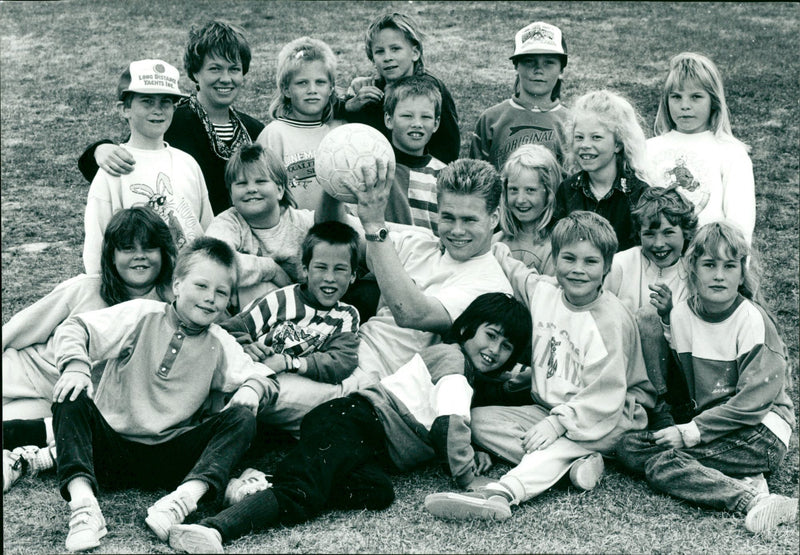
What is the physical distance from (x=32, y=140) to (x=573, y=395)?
8.88 metres

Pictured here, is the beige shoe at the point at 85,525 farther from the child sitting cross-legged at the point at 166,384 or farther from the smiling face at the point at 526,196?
the smiling face at the point at 526,196

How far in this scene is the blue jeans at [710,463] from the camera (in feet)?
14.4

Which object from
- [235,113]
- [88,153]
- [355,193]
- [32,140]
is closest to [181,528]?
[355,193]

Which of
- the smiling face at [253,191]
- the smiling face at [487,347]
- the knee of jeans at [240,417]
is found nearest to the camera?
the knee of jeans at [240,417]

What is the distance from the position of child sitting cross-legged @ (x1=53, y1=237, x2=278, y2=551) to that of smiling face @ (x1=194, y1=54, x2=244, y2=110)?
1802 millimetres

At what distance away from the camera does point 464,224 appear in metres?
4.91

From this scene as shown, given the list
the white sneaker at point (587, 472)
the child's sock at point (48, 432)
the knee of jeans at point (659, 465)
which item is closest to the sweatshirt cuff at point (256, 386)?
the child's sock at point (48, 432)

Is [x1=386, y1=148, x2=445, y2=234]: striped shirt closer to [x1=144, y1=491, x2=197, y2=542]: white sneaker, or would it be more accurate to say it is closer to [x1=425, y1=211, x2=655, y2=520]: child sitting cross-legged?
[x1=425, y1=211, x2=655, y2=520]: child sitting cross-legged

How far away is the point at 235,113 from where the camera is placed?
6.34m

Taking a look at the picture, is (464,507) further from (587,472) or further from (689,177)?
(689,177)

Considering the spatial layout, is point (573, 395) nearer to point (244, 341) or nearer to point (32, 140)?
point (244, 341)

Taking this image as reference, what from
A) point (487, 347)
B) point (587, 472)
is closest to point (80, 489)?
point (487, 347)

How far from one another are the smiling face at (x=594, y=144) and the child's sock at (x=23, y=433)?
3133 millimetres

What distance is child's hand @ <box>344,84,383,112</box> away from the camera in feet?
20.4
